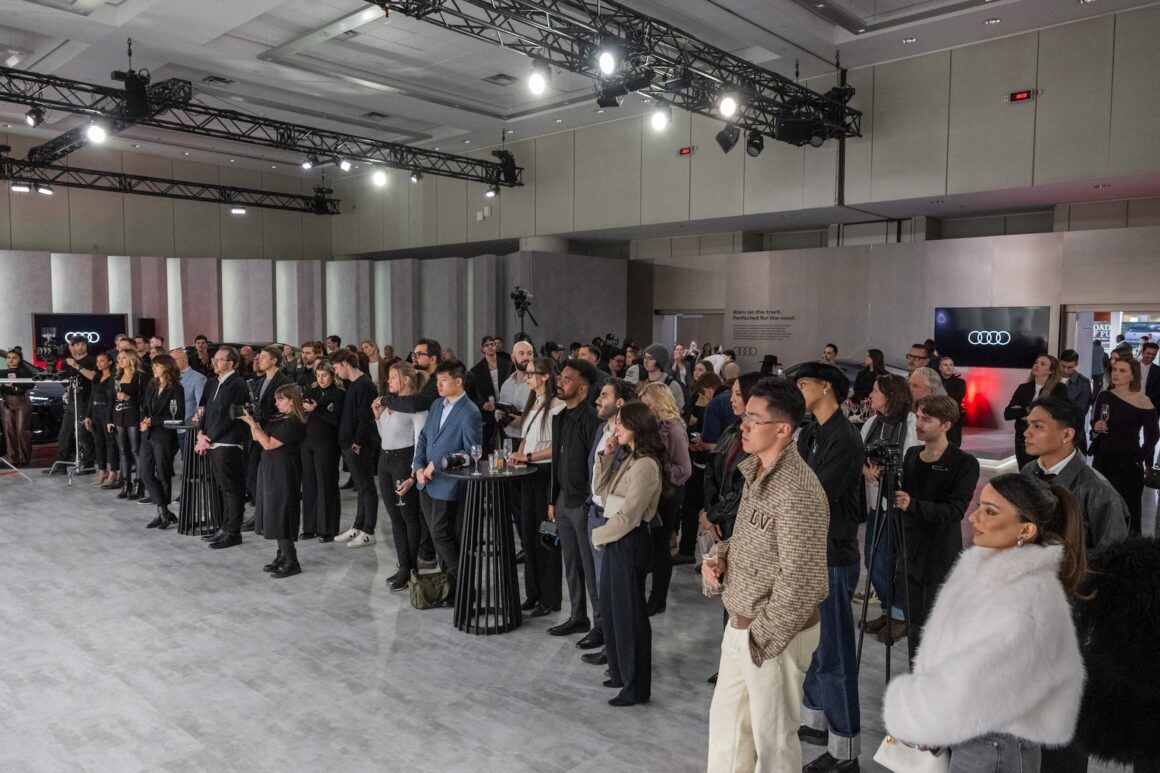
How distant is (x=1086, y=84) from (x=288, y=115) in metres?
12.2

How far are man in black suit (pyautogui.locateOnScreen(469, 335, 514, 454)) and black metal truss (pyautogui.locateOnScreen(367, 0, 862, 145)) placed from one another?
3087 millimetres

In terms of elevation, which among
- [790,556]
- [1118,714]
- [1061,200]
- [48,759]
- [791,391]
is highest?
[1061,200]

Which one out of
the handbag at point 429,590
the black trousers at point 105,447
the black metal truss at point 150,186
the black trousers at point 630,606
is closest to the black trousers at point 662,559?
the black trousers at point 630,606

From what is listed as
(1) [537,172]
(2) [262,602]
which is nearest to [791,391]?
(2) [262,602]

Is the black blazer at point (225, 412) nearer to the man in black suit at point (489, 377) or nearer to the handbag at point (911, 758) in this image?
the man in black suit at point (489, 377)

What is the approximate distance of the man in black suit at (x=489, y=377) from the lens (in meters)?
7.87

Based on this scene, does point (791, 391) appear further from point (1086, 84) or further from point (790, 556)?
point (1086, 84)

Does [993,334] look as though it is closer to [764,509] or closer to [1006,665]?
[764,509]

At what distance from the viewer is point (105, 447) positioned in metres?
9.41

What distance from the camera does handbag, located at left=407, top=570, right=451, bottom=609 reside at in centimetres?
511

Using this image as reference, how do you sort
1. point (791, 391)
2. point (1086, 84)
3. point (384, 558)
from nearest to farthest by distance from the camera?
1. point (791, 391)
2. point (384, 558)
3. point (1086, 84)

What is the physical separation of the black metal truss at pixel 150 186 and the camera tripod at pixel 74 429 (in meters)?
6.43

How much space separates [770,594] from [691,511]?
387 centimetres

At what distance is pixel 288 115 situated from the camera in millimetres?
14000
